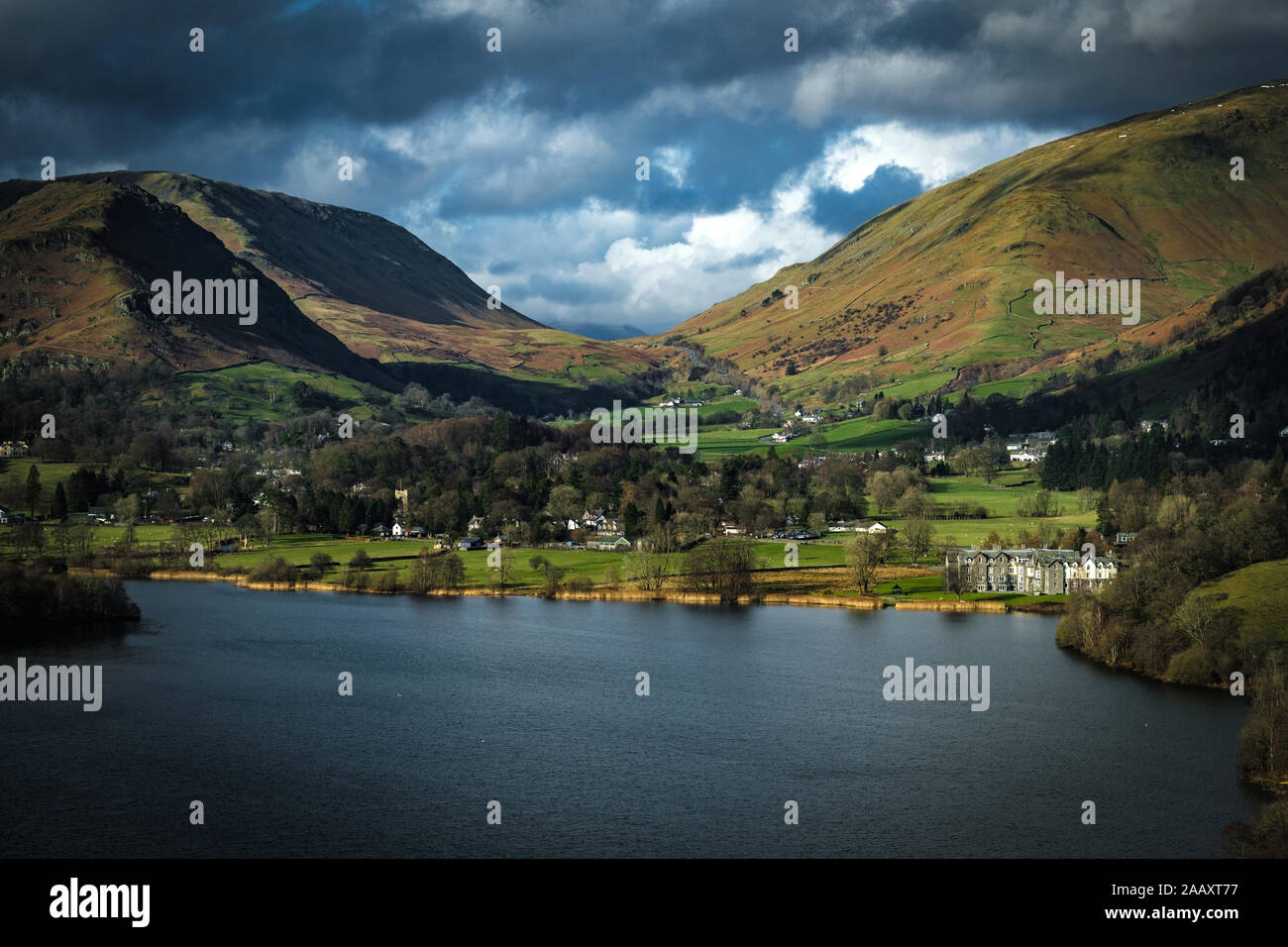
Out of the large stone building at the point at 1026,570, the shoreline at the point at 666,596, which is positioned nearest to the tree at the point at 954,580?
the large stone building at the point at 1026,570

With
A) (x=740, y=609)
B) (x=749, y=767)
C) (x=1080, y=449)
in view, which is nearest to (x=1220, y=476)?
(x=1080, y=449)

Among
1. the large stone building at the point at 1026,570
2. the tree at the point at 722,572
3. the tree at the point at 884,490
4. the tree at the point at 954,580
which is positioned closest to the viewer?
the tree at the point at 954,580

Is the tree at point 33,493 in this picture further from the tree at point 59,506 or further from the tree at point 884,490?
the tree at point 884,490

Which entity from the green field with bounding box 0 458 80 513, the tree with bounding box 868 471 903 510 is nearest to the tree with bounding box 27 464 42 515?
the green field with bounding box 0 458 80 513

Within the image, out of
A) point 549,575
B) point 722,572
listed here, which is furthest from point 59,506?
point 722,572

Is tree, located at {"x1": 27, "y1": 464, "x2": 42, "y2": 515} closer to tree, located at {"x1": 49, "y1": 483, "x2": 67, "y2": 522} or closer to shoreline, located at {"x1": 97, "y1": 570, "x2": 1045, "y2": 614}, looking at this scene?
tree, located at {"x1": 49, "y1": 483, "x2": 67, "y2": 522}
